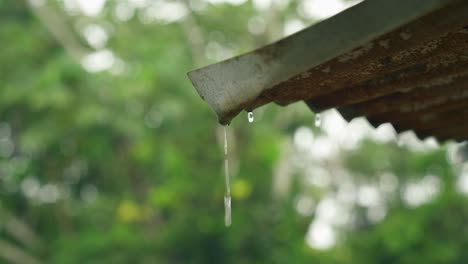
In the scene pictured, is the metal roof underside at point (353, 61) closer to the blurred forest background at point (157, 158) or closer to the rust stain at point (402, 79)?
the rust stain at point (402, 79)

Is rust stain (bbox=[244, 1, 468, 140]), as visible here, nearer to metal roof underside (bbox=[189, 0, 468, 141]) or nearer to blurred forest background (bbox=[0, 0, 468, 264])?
metal roof underside (bbox=[189, 0, 468, 141])

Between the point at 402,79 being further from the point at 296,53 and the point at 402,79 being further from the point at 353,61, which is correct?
the point at 296,53

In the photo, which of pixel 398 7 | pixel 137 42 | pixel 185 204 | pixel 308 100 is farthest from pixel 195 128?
pixel 398 7

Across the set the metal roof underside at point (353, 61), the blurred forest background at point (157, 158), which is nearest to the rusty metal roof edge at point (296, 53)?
the metal roof underside at point (353, 61)

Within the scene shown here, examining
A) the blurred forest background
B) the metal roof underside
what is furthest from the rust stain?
the blurred forest background

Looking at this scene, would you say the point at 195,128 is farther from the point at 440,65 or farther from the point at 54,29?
the point at 440,65
